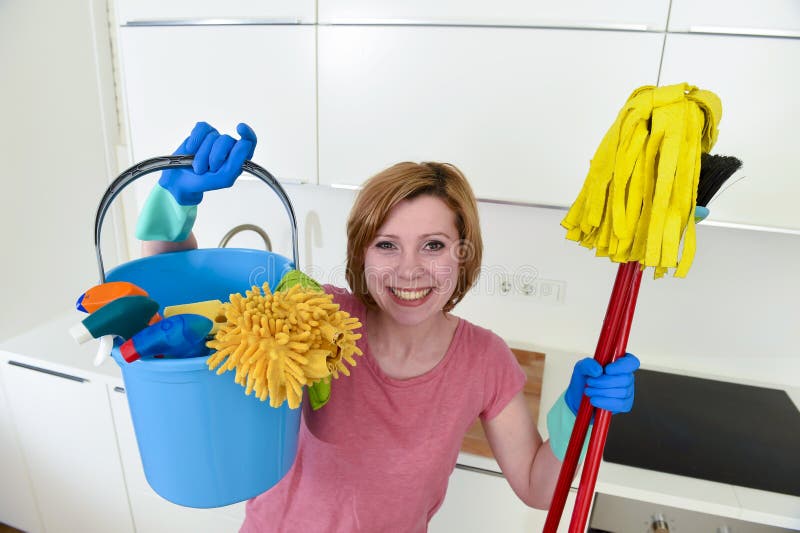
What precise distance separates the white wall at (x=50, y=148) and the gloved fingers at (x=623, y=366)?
65.9 inches

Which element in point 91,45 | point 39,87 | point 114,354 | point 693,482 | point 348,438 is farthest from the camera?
point 91,45

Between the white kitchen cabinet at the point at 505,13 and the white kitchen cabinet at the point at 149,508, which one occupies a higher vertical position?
the white kitchen cabinet at the point at 505,13

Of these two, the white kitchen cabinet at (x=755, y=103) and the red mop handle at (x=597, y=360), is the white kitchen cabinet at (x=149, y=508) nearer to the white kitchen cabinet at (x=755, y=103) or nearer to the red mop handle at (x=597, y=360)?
the red mop handle at (x=597, y=360)

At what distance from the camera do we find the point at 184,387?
1.85ft

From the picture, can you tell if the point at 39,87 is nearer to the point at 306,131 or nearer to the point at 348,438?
the point at 306,131

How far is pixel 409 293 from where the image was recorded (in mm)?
822

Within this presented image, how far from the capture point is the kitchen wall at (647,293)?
1378 millimetres

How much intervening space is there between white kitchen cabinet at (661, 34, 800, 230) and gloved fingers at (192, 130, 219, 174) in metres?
0.90

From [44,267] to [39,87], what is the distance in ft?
1.83

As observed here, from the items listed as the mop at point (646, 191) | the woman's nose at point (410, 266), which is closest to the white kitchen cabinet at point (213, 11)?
the woman's nose at point (410, 266)

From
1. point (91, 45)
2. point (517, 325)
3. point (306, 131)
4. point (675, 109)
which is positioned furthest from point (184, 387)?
point (91, 45)

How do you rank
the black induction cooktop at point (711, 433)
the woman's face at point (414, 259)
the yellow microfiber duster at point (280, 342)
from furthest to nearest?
the black induction cooktop at point (711, 433) → the woman's face at point (414, 259) → the yellow microfiber duster at point (280, 342)

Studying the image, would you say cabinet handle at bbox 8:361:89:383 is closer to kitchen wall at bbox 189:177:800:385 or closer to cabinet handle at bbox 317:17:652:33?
kitchen wall at bbox 189:177:800:385

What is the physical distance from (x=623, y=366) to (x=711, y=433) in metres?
0.69
